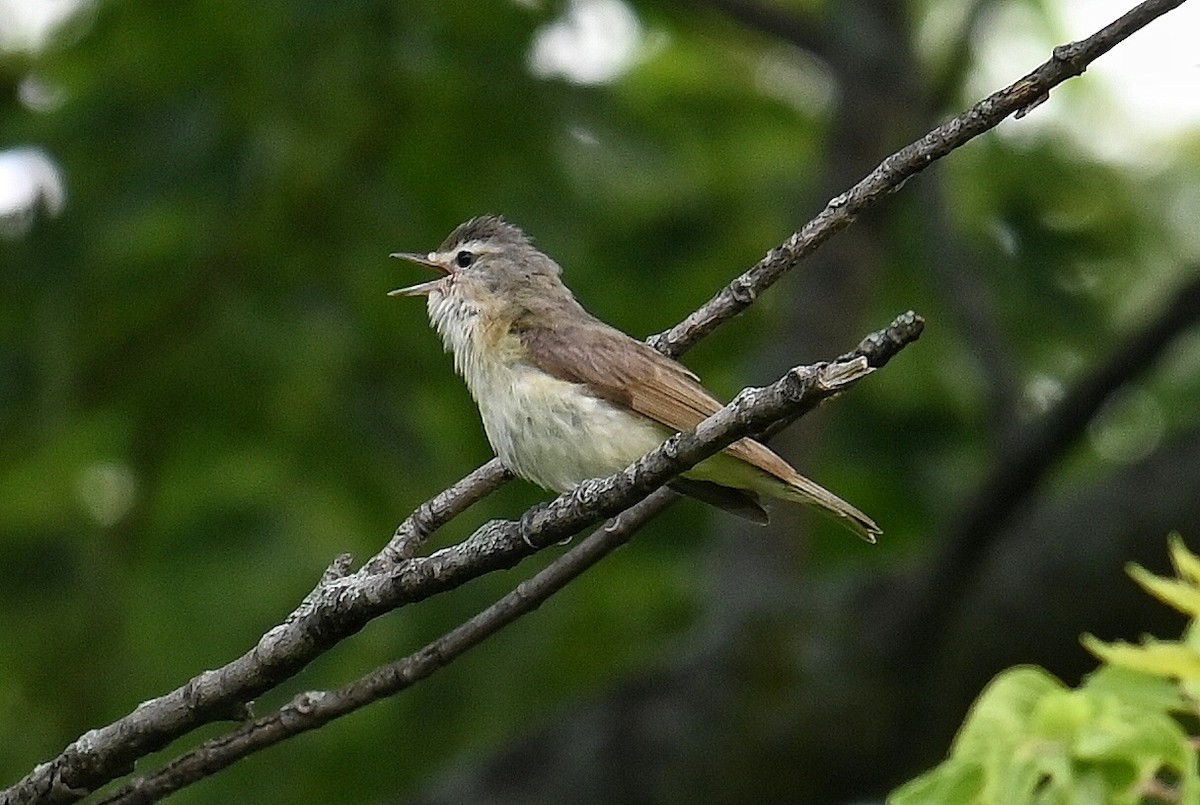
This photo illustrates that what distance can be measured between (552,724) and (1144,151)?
4.49 meters

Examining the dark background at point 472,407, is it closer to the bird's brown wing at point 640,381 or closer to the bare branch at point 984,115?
the bird's brown wing at point 640,381

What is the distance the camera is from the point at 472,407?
24.5ft

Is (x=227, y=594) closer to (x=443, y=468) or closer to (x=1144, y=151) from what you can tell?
(x=443, y=468)

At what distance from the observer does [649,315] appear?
24.9ft

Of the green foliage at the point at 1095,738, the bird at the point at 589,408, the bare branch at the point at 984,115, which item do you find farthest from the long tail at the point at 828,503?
the bare branch at the point at 984,115

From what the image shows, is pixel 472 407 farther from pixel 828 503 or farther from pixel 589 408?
pixel 828 503

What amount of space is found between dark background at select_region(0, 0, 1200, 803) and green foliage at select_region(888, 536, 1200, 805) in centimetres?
264

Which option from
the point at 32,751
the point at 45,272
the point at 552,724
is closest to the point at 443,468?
the point at 552,724

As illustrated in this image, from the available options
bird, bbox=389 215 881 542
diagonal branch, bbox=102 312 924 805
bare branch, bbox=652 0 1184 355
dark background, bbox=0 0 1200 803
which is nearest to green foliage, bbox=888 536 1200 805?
diagonal branch, bbox=102 312 924 805

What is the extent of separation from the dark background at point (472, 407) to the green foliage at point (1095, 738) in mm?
2642

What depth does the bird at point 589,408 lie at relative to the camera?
14.8 feet

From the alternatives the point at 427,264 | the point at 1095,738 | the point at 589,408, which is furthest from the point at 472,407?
the point at 1095,738

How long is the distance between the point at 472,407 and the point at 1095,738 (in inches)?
180

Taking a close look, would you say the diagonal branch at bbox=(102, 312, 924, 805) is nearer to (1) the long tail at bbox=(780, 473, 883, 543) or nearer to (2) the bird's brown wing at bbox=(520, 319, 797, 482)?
(1) the long tail at bbox=(780, 473, 883, 543)
